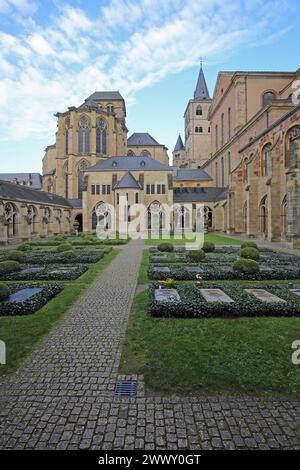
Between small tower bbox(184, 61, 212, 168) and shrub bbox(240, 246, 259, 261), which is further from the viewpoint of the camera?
small tower bbox(184, 61, 212, 168)

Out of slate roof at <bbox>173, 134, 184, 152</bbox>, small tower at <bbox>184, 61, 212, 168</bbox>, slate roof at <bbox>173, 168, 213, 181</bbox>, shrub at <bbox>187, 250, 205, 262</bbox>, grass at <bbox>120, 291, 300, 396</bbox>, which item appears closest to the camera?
grass at <bbox>120, 291, 300, 396</bbox>

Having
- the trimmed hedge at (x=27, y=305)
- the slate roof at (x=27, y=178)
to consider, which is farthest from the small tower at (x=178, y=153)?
the trimmed hedge at (x=27, y=305)

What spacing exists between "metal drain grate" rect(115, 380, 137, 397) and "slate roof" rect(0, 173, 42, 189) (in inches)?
2875

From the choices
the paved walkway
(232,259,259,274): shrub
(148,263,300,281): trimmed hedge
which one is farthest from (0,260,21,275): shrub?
(232,259,259,274): shrub

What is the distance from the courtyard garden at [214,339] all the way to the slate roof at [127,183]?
110 ft

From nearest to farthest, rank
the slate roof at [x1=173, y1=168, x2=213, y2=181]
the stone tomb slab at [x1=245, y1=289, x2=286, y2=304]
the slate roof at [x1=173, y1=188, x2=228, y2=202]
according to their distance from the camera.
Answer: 1. the stone tomb slab at [x1=245, y1=289, x2=286, y2=304]
2. the slate roof at [x1=173, y1=188, x2=228, y2=202]
3. the slate roof at [x1=173, y1=168, x2=213, y2=181]

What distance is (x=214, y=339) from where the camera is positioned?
18.3ft

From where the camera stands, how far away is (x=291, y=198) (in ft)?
68.1

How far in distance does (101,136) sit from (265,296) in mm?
50333

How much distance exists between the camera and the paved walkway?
10.00 ft

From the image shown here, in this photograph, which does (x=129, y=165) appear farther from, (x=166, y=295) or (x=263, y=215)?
(x=166, y=295)

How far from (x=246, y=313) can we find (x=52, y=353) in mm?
4521

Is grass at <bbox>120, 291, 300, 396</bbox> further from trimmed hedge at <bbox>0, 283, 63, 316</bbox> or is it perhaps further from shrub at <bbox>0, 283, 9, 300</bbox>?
shrub at <bbox>0, 283, 9, 300</bbox>

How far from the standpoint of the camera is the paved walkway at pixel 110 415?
3.05 meters
